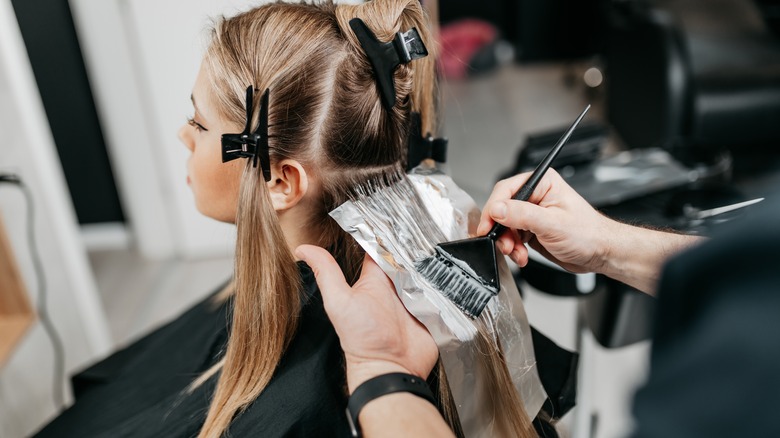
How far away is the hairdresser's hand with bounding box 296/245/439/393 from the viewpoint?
70 centimetres

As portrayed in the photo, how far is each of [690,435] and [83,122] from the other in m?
2.52

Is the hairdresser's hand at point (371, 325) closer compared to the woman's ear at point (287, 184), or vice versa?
the hairdresser's hand at point (371, 325)

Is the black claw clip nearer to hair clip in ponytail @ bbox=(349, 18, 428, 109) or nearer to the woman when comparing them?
the woman

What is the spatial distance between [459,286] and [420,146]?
0.85ft

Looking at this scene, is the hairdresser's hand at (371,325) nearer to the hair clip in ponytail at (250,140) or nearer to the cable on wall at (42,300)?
the hair clip in ponytail at (250,140)

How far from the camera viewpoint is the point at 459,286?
794mm

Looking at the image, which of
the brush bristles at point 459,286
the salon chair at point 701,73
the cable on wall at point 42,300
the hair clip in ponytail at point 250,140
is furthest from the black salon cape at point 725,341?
the salon chair at point 701,73

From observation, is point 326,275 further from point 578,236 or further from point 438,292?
point 578,236

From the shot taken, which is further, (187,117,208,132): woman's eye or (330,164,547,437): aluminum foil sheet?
(187,117,208,132): woman's eye

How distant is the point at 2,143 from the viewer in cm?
136

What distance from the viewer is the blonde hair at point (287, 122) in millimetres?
814

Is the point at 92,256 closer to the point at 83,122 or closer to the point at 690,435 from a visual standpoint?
the point at 83,122

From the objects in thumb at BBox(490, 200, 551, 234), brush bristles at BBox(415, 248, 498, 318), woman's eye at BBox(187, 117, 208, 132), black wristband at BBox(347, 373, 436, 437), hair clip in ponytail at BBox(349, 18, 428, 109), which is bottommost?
black wristband at BBox(347, 373, 436, 437)

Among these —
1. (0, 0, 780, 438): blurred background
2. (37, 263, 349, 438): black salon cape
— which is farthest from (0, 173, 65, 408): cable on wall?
Answer: (37, 263, 349, 438): black salon cape
